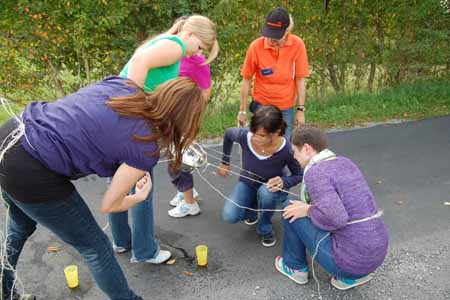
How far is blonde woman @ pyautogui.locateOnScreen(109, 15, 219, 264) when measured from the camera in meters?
2.39

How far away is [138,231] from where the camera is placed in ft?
9.10

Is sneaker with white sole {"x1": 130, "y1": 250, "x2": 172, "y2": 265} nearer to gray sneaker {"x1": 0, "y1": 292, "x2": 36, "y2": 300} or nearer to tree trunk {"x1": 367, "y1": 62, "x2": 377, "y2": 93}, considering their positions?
gray sneaker {"x1": 0, "y1": 292, "x2": 36, "y2": 300}

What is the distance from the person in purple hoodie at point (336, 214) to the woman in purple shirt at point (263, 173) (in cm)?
41

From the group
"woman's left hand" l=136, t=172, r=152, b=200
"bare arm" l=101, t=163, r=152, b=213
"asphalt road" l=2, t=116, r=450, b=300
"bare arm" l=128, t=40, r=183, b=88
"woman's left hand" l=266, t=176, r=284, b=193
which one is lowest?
"asphalt road" l=2, t=116, r=450, b=300

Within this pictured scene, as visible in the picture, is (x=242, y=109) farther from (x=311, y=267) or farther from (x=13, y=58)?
(x=13, y=58)

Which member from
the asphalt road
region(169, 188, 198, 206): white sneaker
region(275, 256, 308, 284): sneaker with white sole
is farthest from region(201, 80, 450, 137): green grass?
region(275, 256, 308, 284): sneaker with white sole

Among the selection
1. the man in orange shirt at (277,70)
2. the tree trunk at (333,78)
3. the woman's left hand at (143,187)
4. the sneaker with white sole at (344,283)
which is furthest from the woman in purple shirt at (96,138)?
the tree trunk at (333,78)

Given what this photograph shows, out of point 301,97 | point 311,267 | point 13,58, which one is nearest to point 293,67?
point 301,97

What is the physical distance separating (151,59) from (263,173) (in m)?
1.28

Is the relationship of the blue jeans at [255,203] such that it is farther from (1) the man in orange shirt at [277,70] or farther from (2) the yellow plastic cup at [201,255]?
(1) the man in orange shirt at [277,70]

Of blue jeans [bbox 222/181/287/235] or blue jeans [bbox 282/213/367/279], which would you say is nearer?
blue jeans [bbox 282/213/367/279]

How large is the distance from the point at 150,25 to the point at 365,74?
4346mm

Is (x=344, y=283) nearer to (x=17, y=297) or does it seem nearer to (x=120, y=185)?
(x=120, y=185)

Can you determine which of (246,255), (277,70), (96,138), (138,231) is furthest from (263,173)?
(96,138)
